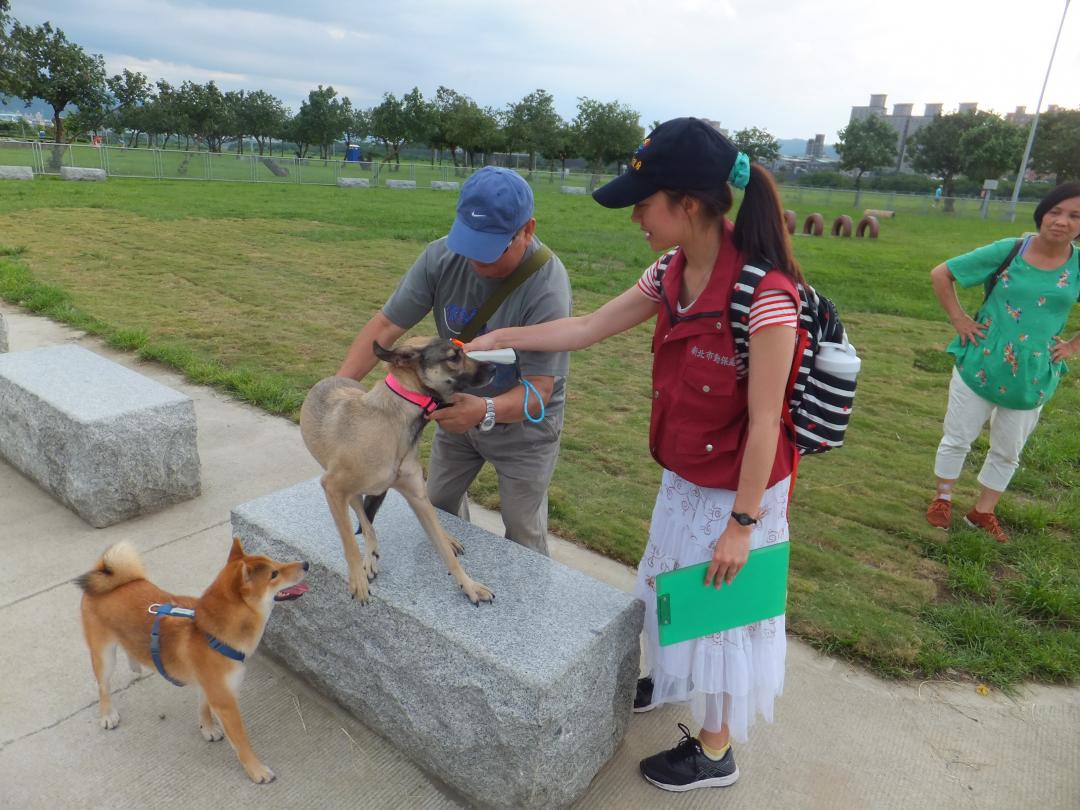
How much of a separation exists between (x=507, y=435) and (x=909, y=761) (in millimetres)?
2232

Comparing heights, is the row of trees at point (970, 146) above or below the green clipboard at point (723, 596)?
above

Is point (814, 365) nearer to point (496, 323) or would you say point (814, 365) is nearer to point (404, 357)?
point (496, 323)

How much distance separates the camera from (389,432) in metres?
2.60

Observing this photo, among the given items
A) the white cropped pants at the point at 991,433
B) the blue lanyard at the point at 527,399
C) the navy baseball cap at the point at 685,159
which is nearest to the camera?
the navy baseball cap at the point at 685,159

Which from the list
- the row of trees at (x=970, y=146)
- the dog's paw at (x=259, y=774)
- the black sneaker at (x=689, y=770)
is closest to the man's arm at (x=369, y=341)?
the dog's paw at (x=259, y=774)

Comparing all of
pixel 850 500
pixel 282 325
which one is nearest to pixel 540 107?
pixel 282 325

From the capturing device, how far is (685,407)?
2.31m

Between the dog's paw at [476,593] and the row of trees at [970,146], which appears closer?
the dog's paw at [476,593]

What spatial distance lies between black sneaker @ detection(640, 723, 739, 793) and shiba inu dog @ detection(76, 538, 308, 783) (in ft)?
5.00

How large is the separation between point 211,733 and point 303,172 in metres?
34.5

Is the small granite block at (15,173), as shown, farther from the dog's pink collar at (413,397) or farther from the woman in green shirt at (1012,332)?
the woman in green shirt at (1012,332)

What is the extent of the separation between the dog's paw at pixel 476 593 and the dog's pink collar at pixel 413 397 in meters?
0.70

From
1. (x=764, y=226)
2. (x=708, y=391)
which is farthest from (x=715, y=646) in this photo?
(x=764, y=226)

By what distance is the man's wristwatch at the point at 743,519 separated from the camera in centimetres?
218
